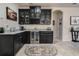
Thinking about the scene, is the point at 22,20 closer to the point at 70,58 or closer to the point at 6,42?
the point at 6,42

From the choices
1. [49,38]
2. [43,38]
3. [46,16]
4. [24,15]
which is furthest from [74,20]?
[24,15]

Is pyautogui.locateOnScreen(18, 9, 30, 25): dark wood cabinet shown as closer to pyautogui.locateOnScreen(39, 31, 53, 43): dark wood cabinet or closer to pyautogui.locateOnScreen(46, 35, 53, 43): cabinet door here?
pyautogui.locateOnScreen(39, 31, 53, 43): dark wood cabinet

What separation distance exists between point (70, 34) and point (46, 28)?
5.70 ft

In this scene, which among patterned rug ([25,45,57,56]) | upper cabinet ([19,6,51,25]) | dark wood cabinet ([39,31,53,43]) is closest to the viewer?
patterned rug ([25,45,57,56])

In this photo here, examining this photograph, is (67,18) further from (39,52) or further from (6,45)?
(6,45)

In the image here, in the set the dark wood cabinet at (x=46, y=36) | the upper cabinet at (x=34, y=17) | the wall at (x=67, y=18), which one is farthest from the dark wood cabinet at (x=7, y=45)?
the wall at (x=67, y=18)

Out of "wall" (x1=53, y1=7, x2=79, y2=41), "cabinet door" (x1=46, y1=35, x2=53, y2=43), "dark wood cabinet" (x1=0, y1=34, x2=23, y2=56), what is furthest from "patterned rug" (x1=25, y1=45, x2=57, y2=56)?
"wall" (x1=53, y1=7, x2=79, y2=41)

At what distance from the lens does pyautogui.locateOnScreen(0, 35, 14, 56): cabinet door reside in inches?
175

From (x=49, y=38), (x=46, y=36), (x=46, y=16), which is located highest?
(x=46, y=16)

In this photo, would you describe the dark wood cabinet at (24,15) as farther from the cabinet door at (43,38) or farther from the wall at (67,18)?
the wall at (67,18)

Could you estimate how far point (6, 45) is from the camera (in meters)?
4.47

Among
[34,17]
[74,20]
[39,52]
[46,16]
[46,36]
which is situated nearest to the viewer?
[39,52]

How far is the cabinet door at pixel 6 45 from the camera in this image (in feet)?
14.6

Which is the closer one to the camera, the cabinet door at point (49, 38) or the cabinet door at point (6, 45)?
the cabinet door at point (6, 45)
